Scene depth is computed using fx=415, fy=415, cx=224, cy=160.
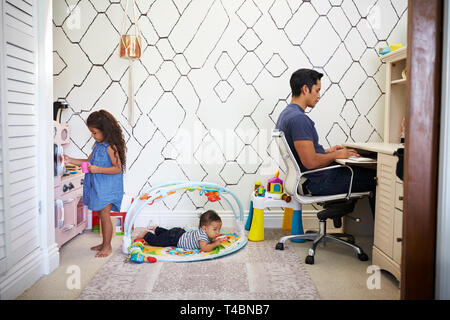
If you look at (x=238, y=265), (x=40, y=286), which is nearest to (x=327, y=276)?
(x=238, y=265)

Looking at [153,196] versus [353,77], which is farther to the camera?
[353,77]

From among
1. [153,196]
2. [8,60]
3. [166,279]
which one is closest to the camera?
[8,60]

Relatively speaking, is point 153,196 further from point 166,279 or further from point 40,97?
point 40,97

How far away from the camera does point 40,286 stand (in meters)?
2.22

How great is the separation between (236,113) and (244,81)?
0.91 ft

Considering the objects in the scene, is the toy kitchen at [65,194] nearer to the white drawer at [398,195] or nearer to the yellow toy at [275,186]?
the yellow toy at [275,186]

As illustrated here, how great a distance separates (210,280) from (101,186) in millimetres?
1012

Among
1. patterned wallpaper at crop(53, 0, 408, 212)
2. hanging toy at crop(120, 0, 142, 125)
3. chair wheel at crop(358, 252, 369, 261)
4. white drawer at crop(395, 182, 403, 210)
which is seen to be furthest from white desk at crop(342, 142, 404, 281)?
hanging toy at crop(120, 0, 142, 125)

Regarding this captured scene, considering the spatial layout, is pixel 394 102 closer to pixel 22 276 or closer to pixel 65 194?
pixel 65 194

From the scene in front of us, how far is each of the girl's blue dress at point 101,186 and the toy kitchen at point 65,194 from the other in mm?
181

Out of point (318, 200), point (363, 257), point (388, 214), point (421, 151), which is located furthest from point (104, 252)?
point (421, 151)

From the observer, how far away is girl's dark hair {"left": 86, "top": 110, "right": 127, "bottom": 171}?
2.82 metres

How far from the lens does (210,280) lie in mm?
2330

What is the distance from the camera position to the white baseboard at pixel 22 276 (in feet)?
6.50
